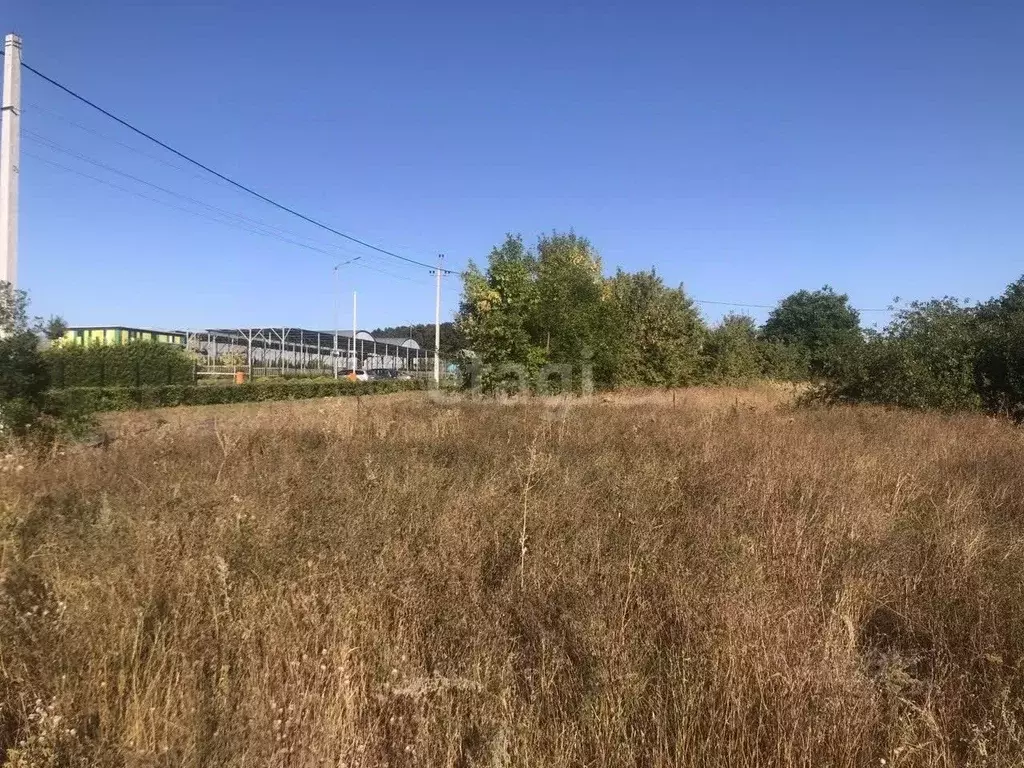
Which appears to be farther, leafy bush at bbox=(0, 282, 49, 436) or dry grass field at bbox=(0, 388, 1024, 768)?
leafy bush at bbox=(0, 282, 49, 436)

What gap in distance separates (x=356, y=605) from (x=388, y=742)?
69 cm

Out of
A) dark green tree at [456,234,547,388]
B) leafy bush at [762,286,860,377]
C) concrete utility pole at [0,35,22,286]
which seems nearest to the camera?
concrete utility pole at [0,35,22,286]

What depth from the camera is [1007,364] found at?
468 inches

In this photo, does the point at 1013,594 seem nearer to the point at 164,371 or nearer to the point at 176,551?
the point at 176,551

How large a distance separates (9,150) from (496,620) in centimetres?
1160

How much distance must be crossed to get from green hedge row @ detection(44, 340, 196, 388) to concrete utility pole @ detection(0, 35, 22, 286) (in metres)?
15.6

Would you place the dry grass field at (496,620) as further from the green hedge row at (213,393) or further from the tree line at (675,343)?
the green hedge row at (213,393)

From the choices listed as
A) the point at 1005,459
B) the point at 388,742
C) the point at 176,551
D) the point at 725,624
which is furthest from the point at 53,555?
the point at 1005,459

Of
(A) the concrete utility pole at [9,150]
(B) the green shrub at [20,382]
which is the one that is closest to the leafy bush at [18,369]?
(B) the green shrub at [20,382]

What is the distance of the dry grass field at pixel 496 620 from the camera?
6.12 ft

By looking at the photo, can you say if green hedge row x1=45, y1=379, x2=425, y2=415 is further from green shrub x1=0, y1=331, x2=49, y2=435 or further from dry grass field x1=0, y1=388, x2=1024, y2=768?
dry grass field x1=0, y1=388, x2=1024, y2=768

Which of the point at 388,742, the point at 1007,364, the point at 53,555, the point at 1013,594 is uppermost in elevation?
the point at 1007,364

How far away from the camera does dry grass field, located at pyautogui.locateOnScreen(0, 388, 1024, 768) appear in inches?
73.4

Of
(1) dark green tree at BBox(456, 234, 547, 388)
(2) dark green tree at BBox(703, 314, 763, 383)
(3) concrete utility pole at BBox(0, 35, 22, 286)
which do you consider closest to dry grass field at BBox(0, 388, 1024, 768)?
(3) concrete utility pole at BBox(0, 35, 22, 286)
